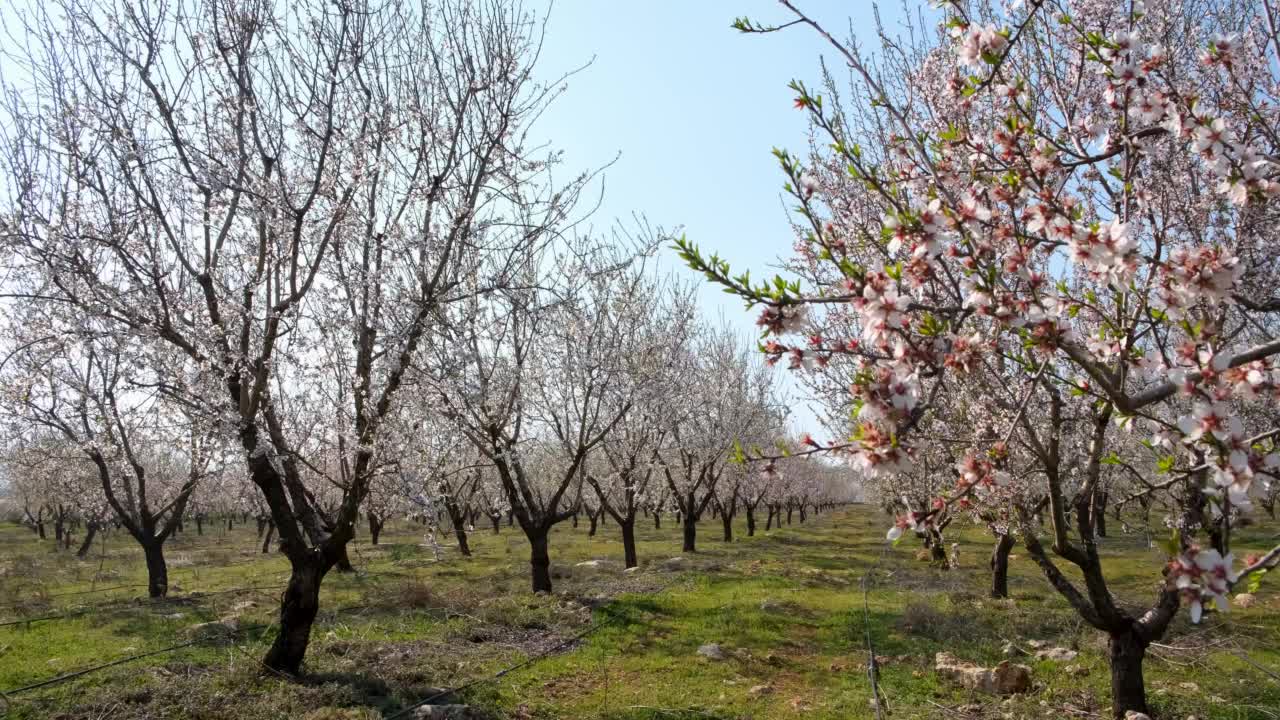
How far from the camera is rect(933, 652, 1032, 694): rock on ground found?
766 cm

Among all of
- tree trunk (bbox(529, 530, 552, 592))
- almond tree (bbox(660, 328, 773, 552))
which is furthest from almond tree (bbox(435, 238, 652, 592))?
almond tree (bbox(660, 328, 773, 552))

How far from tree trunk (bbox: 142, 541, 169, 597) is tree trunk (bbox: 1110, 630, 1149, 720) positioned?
50.9 ft

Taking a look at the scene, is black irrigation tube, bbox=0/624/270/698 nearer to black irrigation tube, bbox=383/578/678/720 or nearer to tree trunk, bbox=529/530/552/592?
black irrigation tube, bbox=383/578/678/720

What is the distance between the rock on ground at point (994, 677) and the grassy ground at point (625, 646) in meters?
0.16

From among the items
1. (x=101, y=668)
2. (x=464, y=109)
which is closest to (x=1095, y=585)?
(x=464, y=109)

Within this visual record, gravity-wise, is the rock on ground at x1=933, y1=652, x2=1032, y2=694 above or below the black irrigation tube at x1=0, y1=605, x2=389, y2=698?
below

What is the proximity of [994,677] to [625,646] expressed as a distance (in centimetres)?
451

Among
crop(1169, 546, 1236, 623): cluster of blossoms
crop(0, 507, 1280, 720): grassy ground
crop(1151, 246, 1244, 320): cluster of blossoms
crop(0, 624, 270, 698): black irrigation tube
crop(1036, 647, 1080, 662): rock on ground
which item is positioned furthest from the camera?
crop(1036, 647, 1080, 662): rock on ground

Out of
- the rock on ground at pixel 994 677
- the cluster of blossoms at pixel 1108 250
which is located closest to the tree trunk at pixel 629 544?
the rock on ground at pixel 994 677

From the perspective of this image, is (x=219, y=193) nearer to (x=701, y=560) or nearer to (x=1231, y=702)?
(x=1231, y=702)

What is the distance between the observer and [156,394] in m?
7.87

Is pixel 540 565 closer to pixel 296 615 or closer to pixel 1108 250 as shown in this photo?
pixel 296 615

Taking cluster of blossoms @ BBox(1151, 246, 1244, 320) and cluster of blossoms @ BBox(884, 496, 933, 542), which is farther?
cluster of blossoms @ BBox(884, 496, 933, 542)

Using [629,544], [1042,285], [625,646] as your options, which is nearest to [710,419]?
[629,544]
